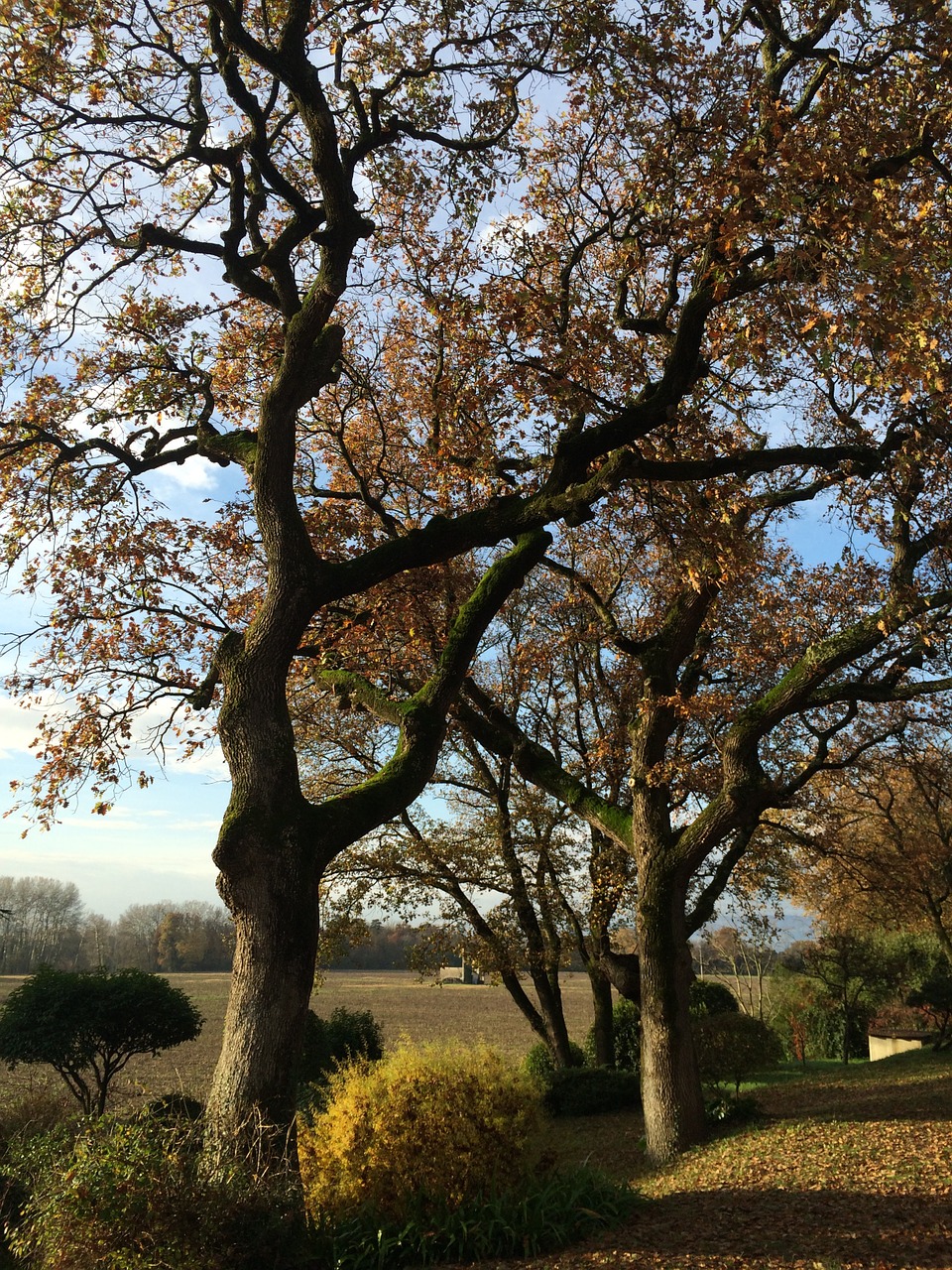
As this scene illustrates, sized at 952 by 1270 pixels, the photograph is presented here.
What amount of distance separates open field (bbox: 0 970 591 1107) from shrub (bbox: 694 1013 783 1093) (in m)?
3.56

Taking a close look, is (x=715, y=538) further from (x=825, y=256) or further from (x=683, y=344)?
(x=825, y=256)

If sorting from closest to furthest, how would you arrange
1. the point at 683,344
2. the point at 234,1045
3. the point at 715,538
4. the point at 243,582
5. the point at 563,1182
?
the point at 234,1045, the point at 563,1182, the point at 683,344, the point at 715,538, the point at 243,582

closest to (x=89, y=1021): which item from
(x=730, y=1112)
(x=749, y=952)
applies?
(x=730, y=1112)

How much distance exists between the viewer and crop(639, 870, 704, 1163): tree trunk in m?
10.4

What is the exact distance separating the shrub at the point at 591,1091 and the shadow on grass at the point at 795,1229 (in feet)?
32.3

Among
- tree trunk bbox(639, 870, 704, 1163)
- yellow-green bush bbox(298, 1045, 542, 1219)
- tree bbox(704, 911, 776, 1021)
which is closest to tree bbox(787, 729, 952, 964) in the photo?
tree bbox(704, 911, 776, 1021)

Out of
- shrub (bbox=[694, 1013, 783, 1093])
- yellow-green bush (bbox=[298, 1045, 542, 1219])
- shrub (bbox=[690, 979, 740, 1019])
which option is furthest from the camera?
shrub (bbox=[690, 979, 740, 1019])

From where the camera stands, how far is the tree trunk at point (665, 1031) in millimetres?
10352

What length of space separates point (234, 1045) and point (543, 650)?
9601mm

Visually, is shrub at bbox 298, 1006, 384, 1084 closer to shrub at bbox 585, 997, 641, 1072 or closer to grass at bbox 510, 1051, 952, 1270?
shrub at bbox 585, 997, 641, 1072

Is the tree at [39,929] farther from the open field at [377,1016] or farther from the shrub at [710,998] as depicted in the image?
the shrub at [710,998]

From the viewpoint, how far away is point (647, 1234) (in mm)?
5871

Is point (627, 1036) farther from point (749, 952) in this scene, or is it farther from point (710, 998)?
point (749, 952)

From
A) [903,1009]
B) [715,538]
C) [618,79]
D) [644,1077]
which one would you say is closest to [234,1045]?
[715,538]
